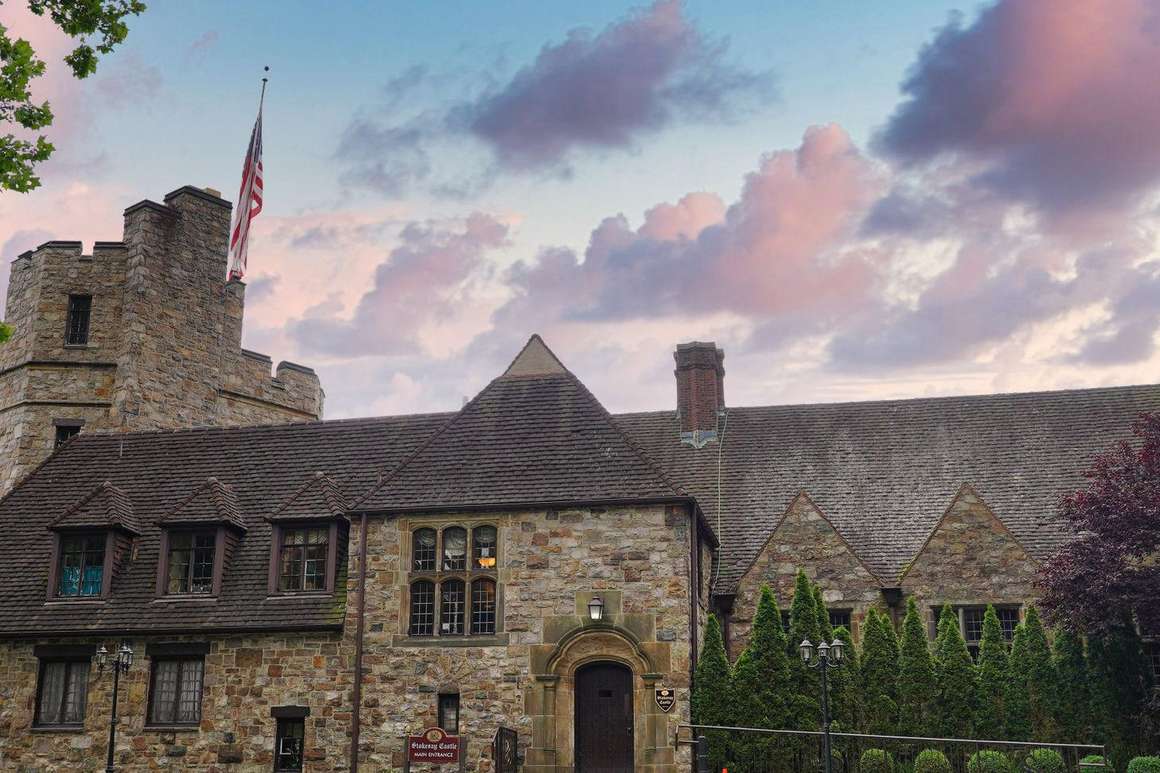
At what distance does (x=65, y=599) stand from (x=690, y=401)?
15.9 metres

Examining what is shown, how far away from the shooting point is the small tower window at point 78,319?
3381 cm

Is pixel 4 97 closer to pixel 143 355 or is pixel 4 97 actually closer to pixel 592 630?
pixel 592 630

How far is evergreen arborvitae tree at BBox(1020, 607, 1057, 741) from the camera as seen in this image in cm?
2302

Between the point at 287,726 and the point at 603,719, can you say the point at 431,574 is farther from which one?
the point at 603,719

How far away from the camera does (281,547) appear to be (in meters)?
25.2

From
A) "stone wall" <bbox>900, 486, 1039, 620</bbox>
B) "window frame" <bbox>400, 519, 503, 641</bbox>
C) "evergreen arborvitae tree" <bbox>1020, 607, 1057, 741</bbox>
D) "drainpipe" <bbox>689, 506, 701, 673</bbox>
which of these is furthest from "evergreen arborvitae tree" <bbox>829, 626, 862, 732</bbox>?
"window frame" <bbox>400, 519, 503, 641</bbox>

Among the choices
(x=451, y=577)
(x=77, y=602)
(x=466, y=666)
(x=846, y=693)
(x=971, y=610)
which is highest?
(x=451, y=577)

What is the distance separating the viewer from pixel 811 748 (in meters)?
22.1

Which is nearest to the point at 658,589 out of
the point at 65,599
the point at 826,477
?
the point at 826,477

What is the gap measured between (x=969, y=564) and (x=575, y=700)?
30.4 ft

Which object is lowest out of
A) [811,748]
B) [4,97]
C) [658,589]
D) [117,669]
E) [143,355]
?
[811,748]

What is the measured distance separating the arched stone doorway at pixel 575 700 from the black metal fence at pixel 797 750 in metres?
0.64

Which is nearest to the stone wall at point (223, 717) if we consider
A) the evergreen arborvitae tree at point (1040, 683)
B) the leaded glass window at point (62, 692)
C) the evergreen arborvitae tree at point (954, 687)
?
the leaded glass window at point (62, 692)

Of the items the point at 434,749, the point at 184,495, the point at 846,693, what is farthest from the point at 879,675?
the point at 184,495
